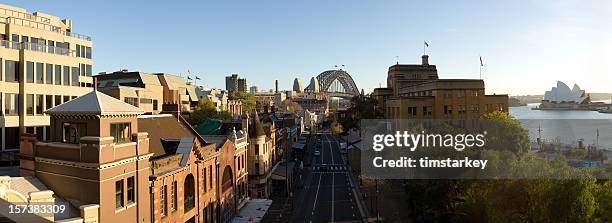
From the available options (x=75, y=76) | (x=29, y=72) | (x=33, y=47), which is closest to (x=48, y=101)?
(x=29, y=72)

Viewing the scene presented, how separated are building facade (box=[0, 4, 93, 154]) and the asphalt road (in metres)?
31.2

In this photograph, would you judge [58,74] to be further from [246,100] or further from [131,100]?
[246,100]

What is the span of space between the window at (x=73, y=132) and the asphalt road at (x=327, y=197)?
3667 cm

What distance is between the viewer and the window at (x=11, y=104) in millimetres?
41375

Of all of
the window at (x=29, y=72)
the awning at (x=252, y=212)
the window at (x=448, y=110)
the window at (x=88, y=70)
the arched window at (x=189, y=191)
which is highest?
the window at (x=88, y=70)

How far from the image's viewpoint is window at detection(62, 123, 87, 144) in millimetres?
23938

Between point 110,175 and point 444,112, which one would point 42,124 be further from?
point 444,112

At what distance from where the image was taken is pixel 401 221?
51.6m

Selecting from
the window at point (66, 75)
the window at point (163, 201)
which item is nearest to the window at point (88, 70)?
the window at point (66, 75)

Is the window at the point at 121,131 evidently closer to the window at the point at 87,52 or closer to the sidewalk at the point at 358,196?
the sidewalk at the point at 358,196

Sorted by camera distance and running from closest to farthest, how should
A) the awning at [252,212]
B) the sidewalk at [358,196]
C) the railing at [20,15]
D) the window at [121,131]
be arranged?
the window at [121,131]
the awning at [252,212]
the railing at [20,15]
the sidewalk at [358,196]

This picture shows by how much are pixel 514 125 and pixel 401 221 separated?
16911 millimetres

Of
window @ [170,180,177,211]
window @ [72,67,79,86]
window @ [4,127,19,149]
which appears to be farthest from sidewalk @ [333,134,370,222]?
window @ [4,127,19,149]

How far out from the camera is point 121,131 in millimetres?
25406
